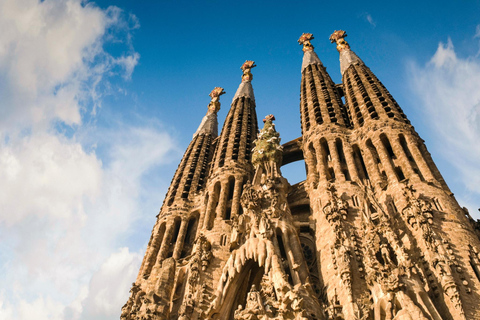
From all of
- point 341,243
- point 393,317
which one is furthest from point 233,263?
point 393,317

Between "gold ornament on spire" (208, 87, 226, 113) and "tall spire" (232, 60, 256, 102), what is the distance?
3.26 metres

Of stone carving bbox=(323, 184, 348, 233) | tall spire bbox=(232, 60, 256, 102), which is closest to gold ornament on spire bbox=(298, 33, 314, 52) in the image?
tall spire bbox=(232, 60, 256, 102)

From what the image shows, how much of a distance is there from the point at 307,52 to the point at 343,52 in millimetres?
5908

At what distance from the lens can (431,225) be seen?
17.8m

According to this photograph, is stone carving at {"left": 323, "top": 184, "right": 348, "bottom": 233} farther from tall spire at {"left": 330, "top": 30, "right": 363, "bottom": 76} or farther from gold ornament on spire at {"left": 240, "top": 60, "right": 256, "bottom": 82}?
gold ornament on spire at {"left": 240, "top": 60, "right": 256, "bottom": 82}

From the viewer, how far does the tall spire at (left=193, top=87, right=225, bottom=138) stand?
42.5 m

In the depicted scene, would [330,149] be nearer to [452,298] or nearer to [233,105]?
[452,298]

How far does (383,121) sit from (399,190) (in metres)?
6.75

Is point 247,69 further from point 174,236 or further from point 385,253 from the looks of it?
point 385,253

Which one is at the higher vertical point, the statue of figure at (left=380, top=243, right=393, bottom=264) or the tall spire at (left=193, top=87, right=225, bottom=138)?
the tall spire at (left=193, top=87, right=225, bottom=138)

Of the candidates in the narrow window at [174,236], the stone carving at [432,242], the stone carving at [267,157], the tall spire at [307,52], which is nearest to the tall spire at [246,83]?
the tall spire at [307,52]

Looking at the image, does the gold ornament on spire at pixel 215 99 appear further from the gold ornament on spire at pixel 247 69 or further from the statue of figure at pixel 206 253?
the statue of figure at pixel 206 253

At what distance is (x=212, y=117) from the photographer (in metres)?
45.7

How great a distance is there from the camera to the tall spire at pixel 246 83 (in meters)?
44.8
